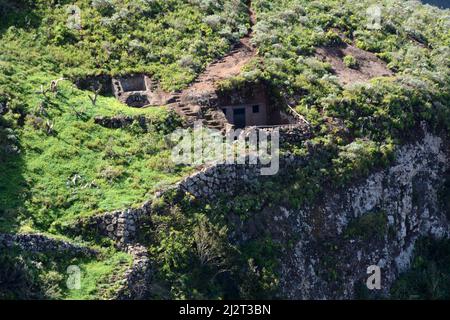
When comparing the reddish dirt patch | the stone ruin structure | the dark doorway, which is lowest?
the dark doorway

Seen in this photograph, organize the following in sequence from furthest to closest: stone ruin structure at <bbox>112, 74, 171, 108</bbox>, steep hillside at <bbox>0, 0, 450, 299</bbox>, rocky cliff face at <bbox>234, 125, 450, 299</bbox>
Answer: stone ruin structure at <bbox>112, 74, 171, 108</bbox> < rocky cliff face at <bbox>234, 125, 450, 299</bbox> < steep hillside at <bbox>0, 0, 450, 299</bbox>

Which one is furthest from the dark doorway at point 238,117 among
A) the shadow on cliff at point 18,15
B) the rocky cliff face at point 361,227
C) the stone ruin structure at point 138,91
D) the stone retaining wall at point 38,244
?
the stone retaining wall at point 38,244

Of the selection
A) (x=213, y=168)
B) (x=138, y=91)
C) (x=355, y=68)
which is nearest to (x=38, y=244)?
(x=213, y=168)

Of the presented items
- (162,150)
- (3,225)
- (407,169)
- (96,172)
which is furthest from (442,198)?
(3,225)

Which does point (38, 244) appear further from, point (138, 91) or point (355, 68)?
point (355, 68)

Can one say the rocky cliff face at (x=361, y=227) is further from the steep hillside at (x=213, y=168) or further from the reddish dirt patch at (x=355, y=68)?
the reddish dirt patch at (x=355, y=68)

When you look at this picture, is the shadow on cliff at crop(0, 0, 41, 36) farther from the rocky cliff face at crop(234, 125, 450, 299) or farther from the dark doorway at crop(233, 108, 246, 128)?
the rocky cliff face at crop(234, 125, 450, 299)

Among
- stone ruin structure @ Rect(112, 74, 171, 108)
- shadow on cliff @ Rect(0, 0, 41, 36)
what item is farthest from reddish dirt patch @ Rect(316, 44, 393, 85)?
shadow on cliff @ Rect(0, 0, 41, 36)
